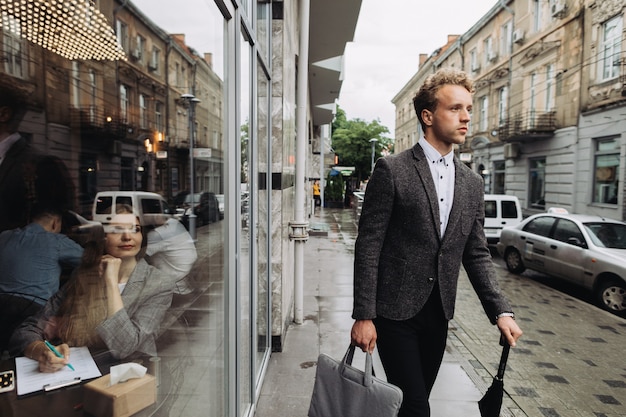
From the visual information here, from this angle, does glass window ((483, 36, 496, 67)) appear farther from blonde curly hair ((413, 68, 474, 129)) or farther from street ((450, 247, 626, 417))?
blonde curly hair ((413, 68, 474, 129))

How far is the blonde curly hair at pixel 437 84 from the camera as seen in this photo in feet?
7.29

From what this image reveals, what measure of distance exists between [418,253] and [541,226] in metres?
8.55

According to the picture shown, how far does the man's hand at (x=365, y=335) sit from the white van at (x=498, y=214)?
11.9 m

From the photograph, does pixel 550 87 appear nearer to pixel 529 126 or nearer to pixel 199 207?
pixel 529 126

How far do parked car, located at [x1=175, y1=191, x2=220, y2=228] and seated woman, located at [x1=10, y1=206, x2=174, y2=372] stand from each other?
0.31 meters

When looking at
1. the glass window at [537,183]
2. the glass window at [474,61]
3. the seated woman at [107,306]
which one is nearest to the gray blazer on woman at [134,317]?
the seated woman at [107,306]

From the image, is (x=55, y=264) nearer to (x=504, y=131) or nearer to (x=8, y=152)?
(x=8, y=152)

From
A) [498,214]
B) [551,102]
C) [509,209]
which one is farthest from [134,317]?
[551,102]

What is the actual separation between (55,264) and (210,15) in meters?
1.41

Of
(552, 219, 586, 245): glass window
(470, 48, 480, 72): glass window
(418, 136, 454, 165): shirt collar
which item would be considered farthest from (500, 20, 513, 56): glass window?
(418, 136, 454, 165): shirt collar

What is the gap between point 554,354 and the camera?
510 cm

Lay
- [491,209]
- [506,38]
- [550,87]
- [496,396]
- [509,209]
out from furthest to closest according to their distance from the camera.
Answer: [506,38] < [550,87] < [509,209] < [491,209] < [496,396]

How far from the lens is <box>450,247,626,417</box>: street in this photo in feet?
12.8

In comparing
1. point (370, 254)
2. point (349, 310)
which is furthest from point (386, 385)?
point (349, 310)
